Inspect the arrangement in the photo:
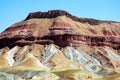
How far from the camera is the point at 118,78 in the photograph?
113125mm

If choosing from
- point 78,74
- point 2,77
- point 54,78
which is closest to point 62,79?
point 54,78

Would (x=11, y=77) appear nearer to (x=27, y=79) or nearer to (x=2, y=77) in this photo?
(x=2, y=77)

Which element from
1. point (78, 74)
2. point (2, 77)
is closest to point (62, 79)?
point (78, 74)

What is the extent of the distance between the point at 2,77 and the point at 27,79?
25216mm

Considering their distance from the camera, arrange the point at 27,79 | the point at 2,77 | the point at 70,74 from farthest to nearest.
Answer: the point at 70,74 → the point at 27,79 → the point at 2,77

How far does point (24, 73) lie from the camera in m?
148

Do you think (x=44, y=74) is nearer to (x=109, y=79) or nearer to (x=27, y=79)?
(x=27, y=79)

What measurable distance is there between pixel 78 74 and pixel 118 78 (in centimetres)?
5302

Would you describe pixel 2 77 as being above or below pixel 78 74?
above

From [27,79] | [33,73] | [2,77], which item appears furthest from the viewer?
[33,73]

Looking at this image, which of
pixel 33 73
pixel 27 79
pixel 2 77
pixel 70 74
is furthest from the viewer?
pixel 70 74

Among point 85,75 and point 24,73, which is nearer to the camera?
point 24,73

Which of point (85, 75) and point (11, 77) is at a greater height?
point (11, 77)

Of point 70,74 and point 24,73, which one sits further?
point 70,74
